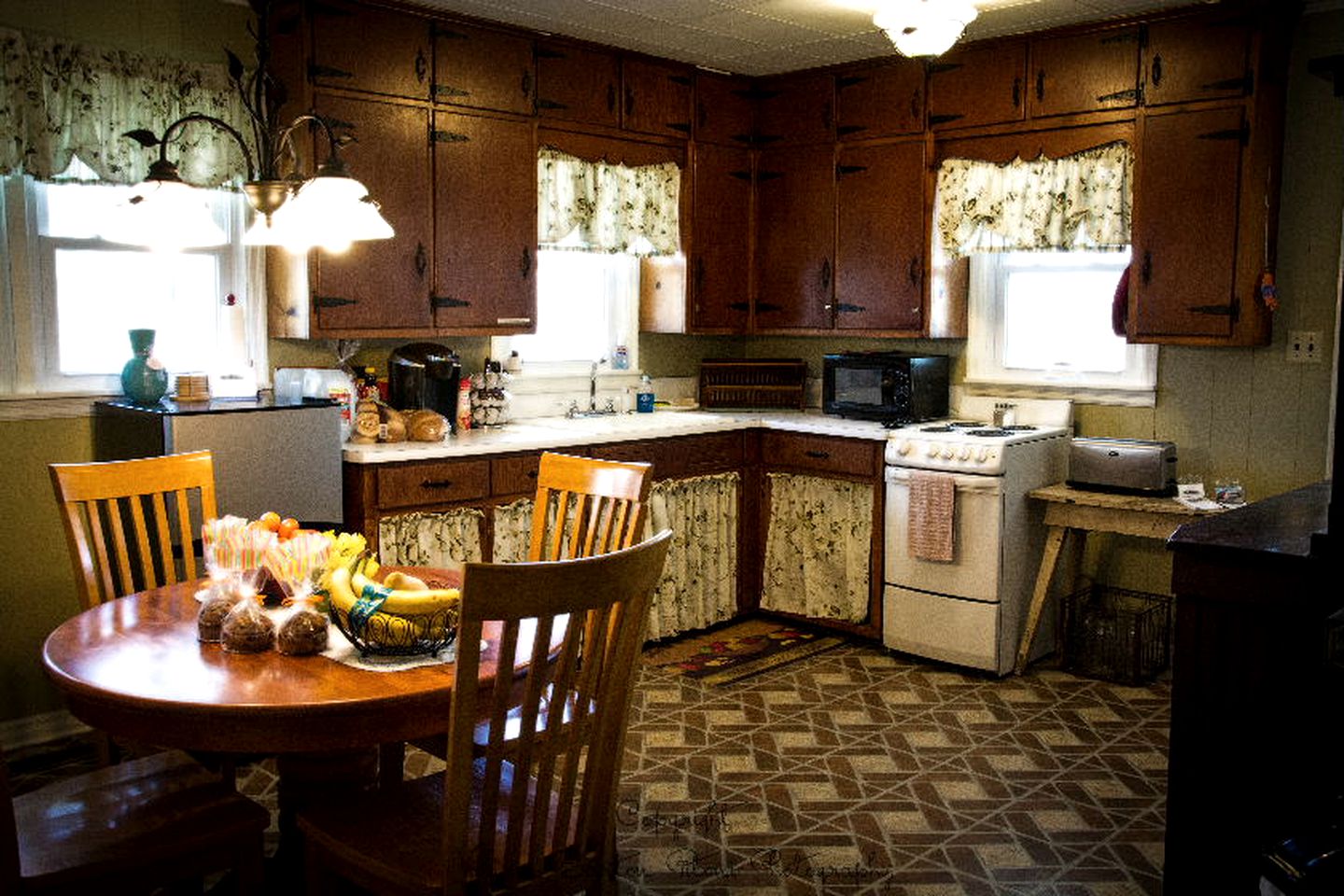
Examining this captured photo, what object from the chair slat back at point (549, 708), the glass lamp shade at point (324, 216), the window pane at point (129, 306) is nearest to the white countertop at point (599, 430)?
the window pane at point (129, 306)

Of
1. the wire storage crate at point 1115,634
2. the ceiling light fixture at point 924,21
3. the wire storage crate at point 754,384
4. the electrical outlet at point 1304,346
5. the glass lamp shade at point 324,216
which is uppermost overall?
the ceiling light fixture at point 924,21

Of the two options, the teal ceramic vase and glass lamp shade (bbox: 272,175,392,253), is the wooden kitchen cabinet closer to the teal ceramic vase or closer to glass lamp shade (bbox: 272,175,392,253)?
the teal ceramic vase

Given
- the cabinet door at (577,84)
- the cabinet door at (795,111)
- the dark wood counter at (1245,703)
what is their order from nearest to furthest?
the dark wood counter at (1245,703), the cabinet door at (577,84), the cabinet door at (795,111)

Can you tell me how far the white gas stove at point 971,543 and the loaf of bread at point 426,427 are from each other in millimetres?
1772

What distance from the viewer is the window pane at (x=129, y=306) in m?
3.81

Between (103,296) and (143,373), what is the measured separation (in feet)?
1.27

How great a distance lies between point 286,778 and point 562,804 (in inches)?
34.6

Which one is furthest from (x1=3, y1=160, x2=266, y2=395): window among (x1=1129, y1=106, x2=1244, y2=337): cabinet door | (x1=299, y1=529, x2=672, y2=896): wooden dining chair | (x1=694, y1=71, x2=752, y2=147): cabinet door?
(x1=1129, y1=106, x2=1244, y2=337): cabinet door

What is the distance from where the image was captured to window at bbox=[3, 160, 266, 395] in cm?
370

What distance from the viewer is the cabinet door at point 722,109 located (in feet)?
17.4

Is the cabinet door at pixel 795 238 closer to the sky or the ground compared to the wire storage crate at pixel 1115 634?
closer to the sky

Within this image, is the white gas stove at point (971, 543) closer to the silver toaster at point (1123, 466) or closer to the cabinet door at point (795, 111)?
the silver toaster at point (1123, 466)

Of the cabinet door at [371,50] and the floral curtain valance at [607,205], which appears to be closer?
the cabinet door at [371,50]

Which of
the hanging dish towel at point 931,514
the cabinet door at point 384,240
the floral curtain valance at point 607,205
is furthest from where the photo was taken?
the floral curtain valance at point 607,205
